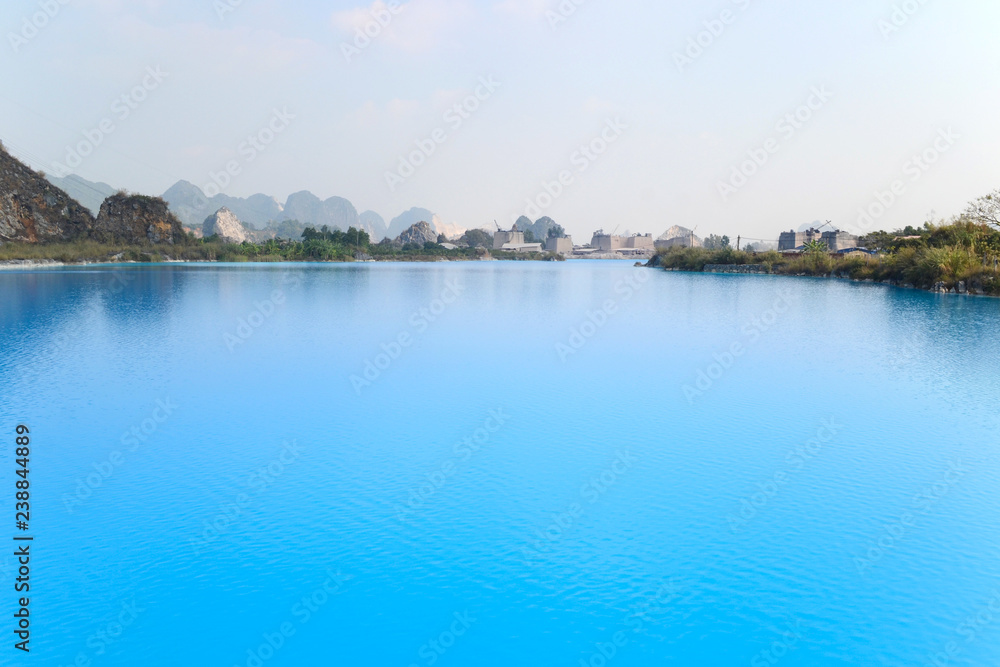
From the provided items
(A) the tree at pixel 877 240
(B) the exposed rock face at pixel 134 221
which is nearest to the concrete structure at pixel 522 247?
(B) the exposed rock face at pixel 134 221

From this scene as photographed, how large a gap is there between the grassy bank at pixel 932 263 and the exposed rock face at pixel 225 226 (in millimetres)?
153999

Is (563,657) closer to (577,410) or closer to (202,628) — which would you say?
(202,628)

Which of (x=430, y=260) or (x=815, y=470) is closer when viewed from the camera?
(x=815, y=470)

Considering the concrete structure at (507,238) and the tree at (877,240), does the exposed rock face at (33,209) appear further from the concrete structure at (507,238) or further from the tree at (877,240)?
the concrete structure at (507,238)

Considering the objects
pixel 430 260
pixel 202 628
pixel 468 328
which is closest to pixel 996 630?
pixel 202 628

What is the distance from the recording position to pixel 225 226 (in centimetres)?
17275

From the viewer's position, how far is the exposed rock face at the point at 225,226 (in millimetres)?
171500

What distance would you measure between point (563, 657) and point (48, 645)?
3.26 m

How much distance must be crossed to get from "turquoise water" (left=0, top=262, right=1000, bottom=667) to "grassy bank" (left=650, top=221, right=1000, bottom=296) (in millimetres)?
18329

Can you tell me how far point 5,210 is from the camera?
65562 millimetres

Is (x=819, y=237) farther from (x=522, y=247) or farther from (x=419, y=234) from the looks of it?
(x=419, y=234)

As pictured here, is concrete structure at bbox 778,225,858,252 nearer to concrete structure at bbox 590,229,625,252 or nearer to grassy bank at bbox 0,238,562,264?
grassy bank at bbox 0,238,562,264

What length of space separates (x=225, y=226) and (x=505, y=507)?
186 m

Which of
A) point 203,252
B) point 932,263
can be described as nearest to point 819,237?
point 932,263
